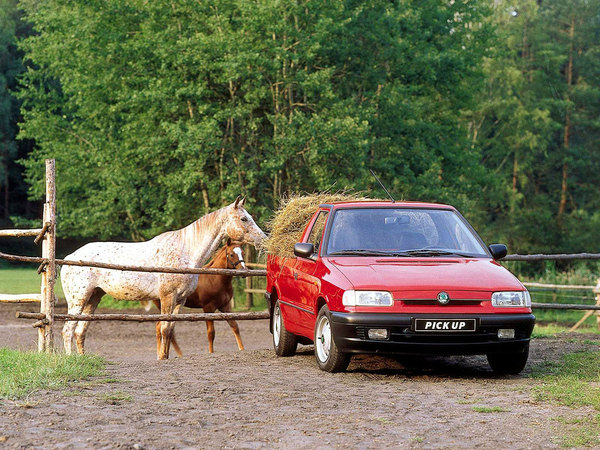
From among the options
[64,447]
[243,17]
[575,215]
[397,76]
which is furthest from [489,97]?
[64,447]

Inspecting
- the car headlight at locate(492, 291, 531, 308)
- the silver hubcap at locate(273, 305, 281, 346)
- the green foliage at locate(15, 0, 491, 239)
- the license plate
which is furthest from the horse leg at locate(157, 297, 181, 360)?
the green foliage at locate(15, 0, 491, 239)

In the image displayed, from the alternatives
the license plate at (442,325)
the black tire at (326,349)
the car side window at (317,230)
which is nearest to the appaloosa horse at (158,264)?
the car side window at (317,230)

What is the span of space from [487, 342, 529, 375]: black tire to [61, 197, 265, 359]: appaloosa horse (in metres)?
5.49

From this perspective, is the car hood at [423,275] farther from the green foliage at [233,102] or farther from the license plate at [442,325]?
the green foliage at [233,102]

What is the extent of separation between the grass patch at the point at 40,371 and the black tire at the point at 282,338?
207 cm

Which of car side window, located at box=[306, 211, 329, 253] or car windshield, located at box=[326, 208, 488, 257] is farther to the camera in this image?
car side window, located at box=[306, 211, 329, 253]

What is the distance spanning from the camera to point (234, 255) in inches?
616

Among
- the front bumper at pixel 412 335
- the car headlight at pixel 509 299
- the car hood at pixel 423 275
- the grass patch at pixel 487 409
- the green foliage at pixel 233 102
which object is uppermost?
the green foliage at pixel 233 102

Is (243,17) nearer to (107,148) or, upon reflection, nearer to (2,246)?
(107,148)

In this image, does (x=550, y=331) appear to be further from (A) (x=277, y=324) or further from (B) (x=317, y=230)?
(B) (x=317, y=230)

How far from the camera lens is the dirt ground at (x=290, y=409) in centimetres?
620

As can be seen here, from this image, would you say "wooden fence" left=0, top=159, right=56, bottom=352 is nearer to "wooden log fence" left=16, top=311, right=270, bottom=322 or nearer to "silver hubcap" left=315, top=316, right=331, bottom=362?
"wooden log fence" left=16, top=311, right=270, bottom=322

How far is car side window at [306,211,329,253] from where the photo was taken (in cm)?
1046

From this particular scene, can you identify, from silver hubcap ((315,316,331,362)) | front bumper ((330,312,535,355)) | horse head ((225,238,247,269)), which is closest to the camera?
front bumper ((330,312,535,355))
